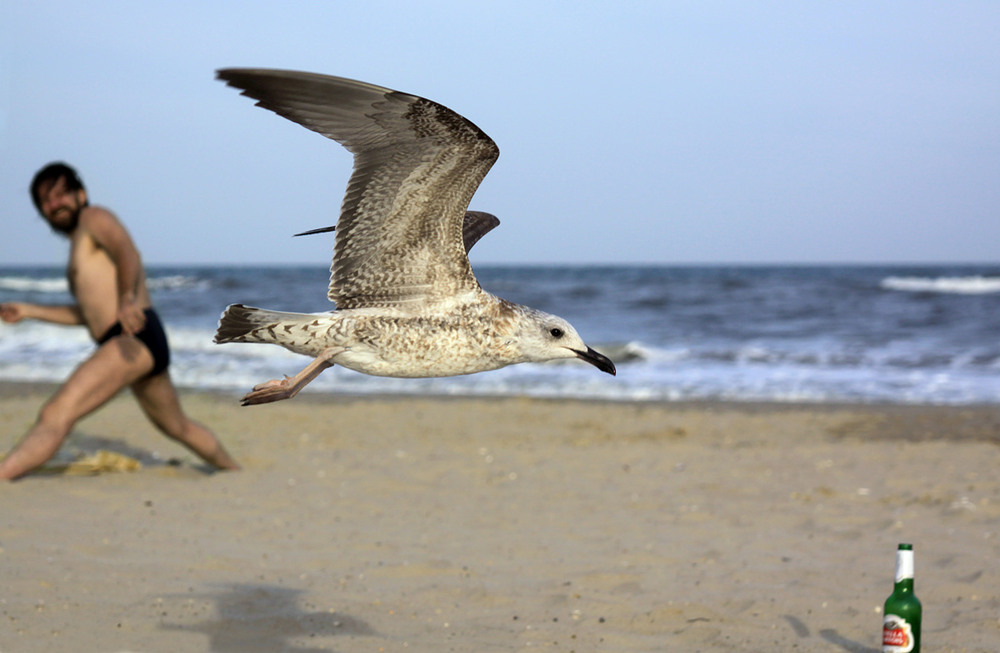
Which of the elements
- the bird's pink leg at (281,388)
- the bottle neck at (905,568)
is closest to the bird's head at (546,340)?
the bird's pink leg at (281,388)

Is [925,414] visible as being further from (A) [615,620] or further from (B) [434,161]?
(B) [434,161]

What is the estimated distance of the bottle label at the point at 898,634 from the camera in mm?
3252

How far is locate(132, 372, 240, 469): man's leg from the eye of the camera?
5797 mm

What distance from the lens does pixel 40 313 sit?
5.17 meters

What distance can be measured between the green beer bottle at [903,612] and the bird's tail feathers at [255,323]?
6.59ft

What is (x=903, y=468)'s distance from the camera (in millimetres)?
6863

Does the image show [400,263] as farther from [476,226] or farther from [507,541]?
[507,541]

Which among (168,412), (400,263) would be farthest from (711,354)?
(400,263)

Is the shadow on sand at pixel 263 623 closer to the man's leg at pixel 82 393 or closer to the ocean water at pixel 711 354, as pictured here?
the man's leg at pixel 82 393

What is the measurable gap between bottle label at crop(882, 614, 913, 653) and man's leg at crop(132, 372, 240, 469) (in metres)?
3.99

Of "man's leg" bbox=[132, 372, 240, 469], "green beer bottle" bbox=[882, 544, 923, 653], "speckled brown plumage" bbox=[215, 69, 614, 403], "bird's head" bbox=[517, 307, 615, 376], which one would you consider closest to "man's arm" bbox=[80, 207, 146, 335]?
"man's leg" bbox=[132, 372, 240, 469]

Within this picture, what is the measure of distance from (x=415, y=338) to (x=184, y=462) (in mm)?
4891

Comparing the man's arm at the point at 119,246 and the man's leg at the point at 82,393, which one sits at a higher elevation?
the man's arm at the point at 119,246

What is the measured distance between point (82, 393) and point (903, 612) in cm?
434
